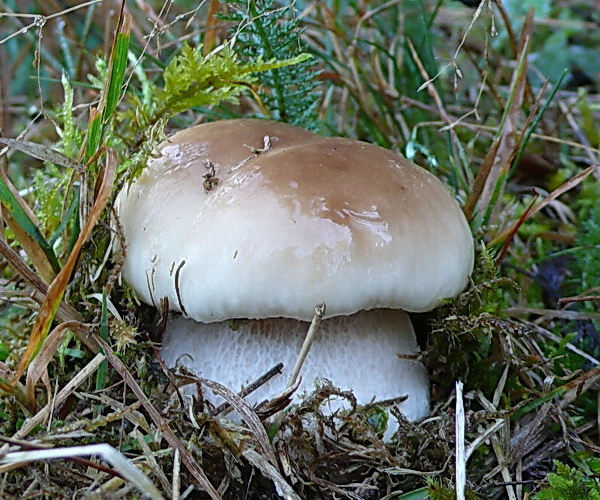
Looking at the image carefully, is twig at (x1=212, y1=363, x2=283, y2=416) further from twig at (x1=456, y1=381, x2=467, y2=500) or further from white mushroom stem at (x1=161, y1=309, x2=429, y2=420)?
twig at (x1=456, y1=381, x2=467, y2=500)

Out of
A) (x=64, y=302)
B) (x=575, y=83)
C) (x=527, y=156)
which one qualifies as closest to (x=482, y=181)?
(x=527, y=156)

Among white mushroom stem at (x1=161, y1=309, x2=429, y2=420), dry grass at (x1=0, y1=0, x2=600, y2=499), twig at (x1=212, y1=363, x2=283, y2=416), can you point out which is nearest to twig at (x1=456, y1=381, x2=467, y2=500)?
dry grass at (x1=0, y1=0, x2=600, y2=499)

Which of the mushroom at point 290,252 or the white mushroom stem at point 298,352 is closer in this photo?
the mushroom at point 290,252

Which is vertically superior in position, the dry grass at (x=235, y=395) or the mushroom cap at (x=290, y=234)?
the mushroom cap at (x=290, y=234)

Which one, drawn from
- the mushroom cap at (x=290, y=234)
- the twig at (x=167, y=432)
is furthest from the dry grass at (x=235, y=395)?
the mushroom cap at (x=290, y=234)

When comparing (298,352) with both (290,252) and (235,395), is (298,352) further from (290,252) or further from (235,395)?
(290,252)

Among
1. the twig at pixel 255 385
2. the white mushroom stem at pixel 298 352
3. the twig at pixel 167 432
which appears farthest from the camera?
the white mushroom stem at pixel 298 352

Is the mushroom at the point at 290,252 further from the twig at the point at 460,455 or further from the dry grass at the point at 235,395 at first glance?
the twig at the point at 460,455

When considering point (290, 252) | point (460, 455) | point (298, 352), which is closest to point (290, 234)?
point (290, 252)

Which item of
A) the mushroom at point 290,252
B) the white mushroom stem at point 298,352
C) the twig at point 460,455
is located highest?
the mushroom at point 290,252
